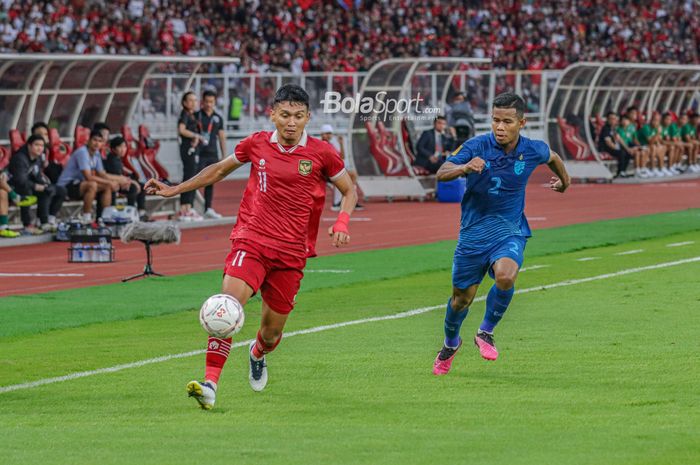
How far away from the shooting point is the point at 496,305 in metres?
11.4

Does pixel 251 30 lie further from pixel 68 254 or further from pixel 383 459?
pixel 383 459

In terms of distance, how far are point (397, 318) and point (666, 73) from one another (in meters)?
30.5

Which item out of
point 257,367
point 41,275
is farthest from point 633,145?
point 257,367

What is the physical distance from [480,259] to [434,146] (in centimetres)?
2163

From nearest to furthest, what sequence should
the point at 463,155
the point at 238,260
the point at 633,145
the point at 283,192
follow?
the point at 238,260 < the point at 283,192 < the point at 463,155 < the point at 633,145

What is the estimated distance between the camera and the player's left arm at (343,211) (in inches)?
396

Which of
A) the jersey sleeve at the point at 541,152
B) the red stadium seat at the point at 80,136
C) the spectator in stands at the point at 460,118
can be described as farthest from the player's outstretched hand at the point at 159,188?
the spectator in stands at the point at 460,118

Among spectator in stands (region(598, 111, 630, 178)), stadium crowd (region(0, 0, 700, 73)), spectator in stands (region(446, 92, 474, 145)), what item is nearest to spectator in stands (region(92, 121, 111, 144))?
spectator in stands (region(446, 92, 474, 145))

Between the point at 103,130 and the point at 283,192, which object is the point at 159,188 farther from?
the point at 103,130

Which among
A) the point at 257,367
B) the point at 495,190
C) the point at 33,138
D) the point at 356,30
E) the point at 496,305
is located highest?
the point at 495,190

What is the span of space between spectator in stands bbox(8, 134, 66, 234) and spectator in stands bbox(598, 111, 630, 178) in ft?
61.2

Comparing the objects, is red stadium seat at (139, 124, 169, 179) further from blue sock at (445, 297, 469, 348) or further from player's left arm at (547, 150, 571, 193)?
blue sock at (445, 297, 469, 348)

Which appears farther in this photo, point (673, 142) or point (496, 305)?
point (673, 142)

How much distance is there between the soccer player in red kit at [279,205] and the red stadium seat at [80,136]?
15.8 metres
